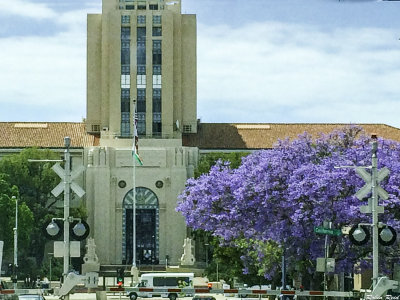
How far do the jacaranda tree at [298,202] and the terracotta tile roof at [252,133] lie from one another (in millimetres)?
70815

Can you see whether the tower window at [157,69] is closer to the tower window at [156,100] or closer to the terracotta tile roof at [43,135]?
the tower window at [156,100]

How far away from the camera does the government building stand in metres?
146

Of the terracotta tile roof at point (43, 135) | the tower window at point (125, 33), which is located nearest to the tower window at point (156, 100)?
the tower window at point (125, 33)

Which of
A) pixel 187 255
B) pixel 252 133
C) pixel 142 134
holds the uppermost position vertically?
pixel 252 133

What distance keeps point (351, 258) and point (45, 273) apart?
69725 mm

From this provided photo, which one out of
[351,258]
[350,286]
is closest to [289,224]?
[351,258]

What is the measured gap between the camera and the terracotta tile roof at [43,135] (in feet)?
497

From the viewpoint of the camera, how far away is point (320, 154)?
74.9 meters

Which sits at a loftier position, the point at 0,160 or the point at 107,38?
the point at 107,38

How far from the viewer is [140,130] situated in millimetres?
148750

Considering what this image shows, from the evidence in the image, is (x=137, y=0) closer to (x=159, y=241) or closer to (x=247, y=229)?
(x=159, y=241)

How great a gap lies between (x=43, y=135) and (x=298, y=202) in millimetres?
89262

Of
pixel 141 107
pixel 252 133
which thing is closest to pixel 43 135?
pixel 141 107

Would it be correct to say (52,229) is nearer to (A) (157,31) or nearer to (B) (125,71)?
(B) (125,71)
